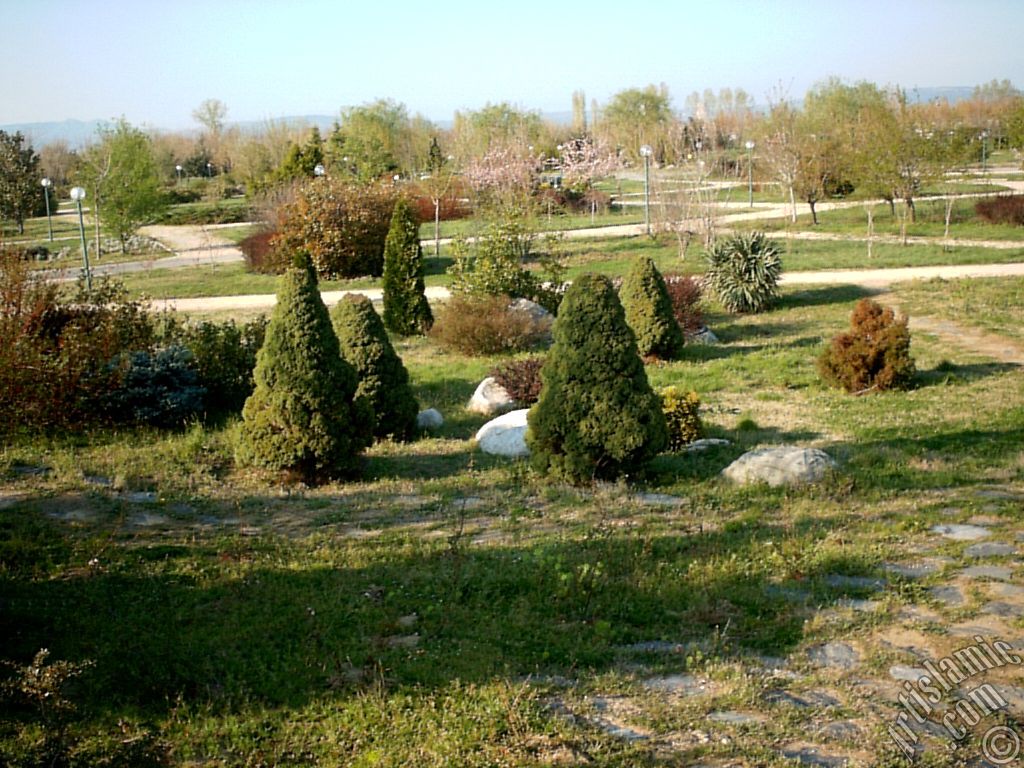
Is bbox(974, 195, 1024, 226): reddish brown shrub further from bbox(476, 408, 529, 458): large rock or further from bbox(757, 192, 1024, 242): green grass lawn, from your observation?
bbox(476, 408, 529, 458): large rock

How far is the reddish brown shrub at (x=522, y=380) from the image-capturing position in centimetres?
966

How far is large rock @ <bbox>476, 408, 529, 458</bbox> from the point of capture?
8125 mm

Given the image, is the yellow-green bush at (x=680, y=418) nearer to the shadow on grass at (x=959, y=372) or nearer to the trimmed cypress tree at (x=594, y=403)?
the trimmed cypress tree at (x=594, y=403)

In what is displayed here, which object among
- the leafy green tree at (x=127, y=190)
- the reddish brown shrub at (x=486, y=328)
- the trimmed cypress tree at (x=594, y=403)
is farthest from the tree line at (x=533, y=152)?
the trimmed cypress tree at (x=594, y=403)

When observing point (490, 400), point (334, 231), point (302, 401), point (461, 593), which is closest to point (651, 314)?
point (490, 400)

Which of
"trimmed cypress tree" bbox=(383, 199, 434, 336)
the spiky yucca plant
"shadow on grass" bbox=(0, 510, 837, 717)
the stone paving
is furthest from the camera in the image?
the spiky yucca plant

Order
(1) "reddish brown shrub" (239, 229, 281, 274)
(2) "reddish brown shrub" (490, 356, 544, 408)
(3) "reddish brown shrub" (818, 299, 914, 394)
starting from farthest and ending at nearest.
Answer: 1. (1) "reddish brown shrub" (239, 229, 281, 274)
2. (3) "reddish brown shrub" (818, 299, 914, 394)
3. (2) "reddish brown shrub" (490, 356, 544, 408)

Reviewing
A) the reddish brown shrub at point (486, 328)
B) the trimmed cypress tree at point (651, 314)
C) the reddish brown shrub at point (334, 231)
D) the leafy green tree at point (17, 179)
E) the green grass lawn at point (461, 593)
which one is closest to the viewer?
the green grass lawn at point (461, 593)

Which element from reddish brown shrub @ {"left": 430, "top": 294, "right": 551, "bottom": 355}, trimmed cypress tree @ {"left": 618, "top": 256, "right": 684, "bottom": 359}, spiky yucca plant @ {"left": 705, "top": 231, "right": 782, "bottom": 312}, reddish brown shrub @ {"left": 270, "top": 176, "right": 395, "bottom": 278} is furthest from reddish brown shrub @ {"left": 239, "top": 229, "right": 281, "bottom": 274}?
trimmed cypress tree @ {"left": 618, "top": 256, "right": 684, "bottom": 359}

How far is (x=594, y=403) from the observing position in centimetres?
699

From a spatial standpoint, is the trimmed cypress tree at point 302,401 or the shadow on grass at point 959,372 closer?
the trimmed cypress tree at point 302,401

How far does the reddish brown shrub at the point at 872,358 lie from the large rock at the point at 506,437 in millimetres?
→ 3889

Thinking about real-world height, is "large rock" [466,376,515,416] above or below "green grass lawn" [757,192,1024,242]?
below

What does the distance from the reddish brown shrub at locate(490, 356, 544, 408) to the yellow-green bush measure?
164 cm
